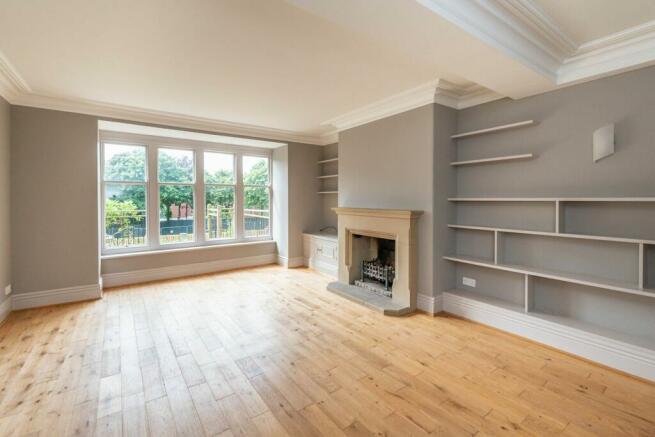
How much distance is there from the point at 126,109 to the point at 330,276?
3941mm

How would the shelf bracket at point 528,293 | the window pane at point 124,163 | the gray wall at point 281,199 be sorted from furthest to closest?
the gray wall at point 281,199 < the window pane at point 124,163 < the shelf bracket at point 528,293

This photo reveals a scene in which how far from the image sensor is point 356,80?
3234mm

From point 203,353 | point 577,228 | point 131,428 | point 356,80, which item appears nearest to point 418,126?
point 356,80

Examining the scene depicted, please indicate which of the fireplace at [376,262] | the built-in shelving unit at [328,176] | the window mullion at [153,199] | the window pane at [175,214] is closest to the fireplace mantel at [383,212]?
the fireplace at [376,262]

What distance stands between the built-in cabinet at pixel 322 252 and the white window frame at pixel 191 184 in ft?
3.28

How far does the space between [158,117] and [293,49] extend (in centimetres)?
291

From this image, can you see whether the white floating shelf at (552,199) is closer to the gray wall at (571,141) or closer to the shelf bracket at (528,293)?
the gray wall at (571,141)

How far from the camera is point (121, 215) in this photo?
5.00 metres

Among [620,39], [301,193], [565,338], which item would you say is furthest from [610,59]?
[301,193]

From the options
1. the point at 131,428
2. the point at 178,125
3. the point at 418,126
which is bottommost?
the point at 131,428

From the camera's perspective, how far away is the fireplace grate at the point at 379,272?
420 centimetres

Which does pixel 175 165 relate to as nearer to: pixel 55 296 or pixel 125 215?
pixel 125 215

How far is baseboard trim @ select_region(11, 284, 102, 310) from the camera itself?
3717 mm

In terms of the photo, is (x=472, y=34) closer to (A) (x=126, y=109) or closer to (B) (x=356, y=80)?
(B) (x=356, y=80)
